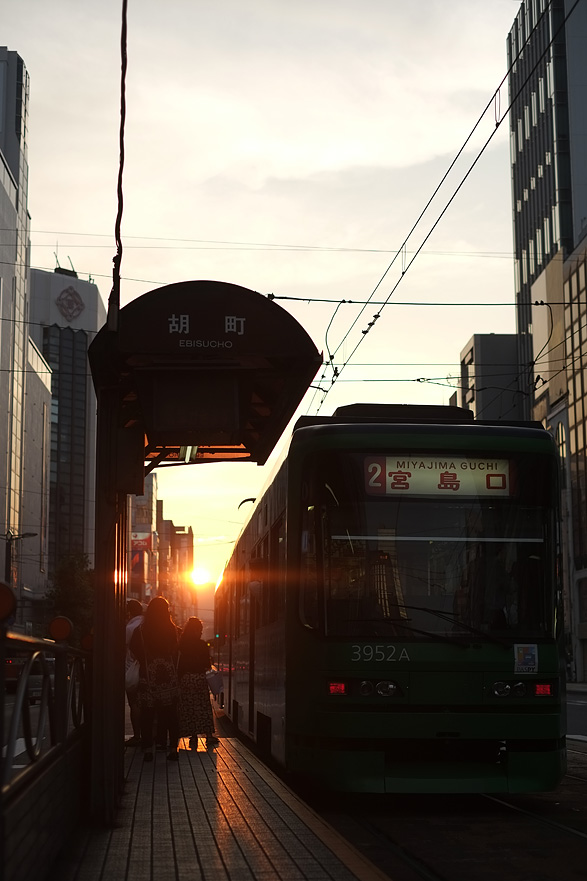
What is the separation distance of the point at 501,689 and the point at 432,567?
108 centimetres

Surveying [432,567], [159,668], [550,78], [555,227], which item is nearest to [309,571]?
[432,567]

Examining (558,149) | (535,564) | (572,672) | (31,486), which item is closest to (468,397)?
(558,149)

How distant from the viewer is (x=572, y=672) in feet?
216

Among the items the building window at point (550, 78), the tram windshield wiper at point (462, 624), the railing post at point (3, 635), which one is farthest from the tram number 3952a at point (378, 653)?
the building window at point (550, 78)

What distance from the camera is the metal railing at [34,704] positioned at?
479 centimetres

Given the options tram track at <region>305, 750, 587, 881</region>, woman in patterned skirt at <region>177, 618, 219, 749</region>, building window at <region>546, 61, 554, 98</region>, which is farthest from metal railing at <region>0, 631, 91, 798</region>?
building window at <region>546, 61, 554, 98</region>

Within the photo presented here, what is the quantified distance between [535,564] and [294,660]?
2085mm

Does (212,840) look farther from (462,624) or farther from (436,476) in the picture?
(436,476)

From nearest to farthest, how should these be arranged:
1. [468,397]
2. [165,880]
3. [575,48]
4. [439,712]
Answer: [165,880]
[439,712]
[575,48]
[468,397]

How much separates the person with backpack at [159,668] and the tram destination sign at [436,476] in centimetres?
327

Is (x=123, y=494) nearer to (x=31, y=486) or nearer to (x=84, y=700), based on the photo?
(x=84, y=700)

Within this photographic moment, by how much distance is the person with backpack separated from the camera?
12.4 m

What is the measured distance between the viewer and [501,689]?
9609 millimetres

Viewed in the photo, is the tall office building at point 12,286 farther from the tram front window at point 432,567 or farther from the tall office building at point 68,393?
the tram front window at point 432,567
